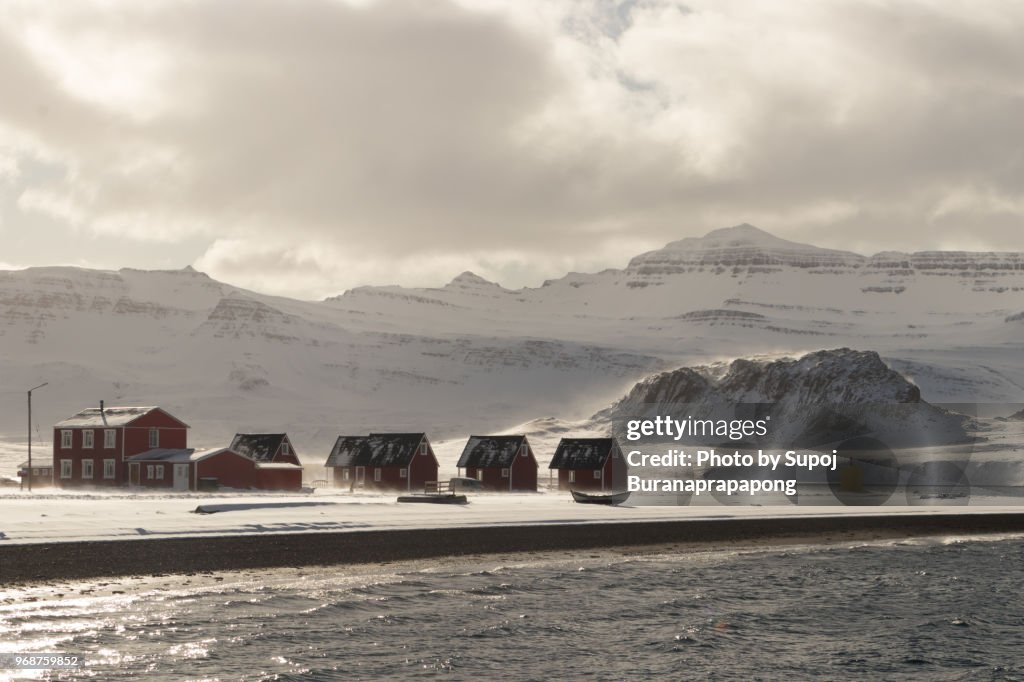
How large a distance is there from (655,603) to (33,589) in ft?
56.5

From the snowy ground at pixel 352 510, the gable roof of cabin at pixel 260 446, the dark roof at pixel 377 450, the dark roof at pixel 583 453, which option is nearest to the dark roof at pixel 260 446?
the gable roof of cabin at pixel 260 446

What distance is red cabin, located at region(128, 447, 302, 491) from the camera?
9225 cm

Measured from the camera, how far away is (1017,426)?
12800cm

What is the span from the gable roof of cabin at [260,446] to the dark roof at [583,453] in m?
22.3

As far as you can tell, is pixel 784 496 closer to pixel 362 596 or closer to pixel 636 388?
pixel 362 596

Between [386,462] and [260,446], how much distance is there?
10403 millimetres

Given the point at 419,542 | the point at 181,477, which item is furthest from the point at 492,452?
the point at 419,542

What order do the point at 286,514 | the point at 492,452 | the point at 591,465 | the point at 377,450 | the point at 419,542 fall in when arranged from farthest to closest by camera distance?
1. the point at 492,452
2. the point at 377,450
3. the point at 591,465
4. the point at 286,514
5. the point at 419,542

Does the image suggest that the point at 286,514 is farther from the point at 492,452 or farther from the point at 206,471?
the point at 492,452

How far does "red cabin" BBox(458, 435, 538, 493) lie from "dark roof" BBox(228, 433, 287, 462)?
14.8 m

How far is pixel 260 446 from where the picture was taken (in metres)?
→ 106

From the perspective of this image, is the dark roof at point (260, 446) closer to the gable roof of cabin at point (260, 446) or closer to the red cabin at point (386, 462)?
the gable roof of cabin at point (260, 446)

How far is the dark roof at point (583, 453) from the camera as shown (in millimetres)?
105125

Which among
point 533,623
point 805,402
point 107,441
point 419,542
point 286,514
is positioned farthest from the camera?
point 805,402
